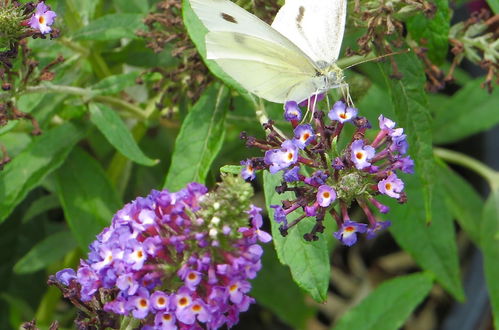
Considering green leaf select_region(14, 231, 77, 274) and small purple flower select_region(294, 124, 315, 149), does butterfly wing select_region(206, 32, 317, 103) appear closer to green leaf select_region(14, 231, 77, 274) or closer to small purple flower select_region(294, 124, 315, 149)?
small purple flower select_region(294, 124, 315, 149)

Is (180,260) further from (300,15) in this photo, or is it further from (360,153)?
(300,15)

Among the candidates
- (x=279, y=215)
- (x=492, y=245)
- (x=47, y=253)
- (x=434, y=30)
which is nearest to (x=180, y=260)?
(x=279, y=215)

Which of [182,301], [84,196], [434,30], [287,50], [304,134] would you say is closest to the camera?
[182,301]

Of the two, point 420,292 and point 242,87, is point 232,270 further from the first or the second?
point 420,292

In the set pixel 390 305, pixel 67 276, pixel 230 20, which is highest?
pixel 230 20

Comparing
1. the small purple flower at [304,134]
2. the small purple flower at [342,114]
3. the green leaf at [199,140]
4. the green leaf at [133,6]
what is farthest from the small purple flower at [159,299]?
the green leaf at [133,6]

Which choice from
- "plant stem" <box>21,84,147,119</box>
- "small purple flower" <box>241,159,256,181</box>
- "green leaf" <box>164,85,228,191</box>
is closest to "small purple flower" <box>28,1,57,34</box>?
"plant stem" <box>21,84,147,119</box>

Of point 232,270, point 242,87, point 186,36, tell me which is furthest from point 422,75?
point 232,270
